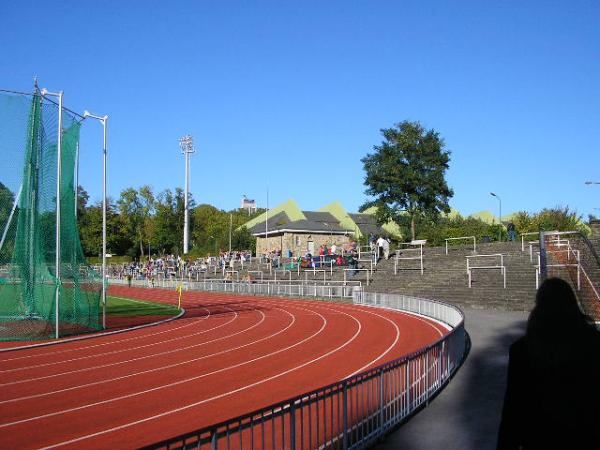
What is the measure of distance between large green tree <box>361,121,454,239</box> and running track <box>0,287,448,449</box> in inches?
1175

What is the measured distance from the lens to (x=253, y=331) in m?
20.3

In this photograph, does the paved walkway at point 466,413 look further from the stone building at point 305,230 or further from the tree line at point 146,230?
the tree line at point 146,230

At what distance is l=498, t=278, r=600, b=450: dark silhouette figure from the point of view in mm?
2951

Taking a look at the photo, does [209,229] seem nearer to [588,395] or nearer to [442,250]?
[442,250]

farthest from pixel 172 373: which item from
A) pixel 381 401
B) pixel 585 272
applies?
pixel 585 272

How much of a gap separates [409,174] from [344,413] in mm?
46122

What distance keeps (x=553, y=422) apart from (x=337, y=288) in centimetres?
3107

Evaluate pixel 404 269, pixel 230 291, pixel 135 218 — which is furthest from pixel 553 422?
pixel 135 218

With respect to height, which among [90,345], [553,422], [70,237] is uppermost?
[70,237]

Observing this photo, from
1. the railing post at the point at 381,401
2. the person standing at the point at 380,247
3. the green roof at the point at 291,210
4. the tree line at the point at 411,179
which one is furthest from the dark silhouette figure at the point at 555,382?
the green roof at the point at 291,210

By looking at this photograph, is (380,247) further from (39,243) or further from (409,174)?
(39,243)

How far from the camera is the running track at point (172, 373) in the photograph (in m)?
8.86

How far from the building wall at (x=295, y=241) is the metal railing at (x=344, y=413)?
56283 millimetres

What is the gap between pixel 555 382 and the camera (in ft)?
9.75
